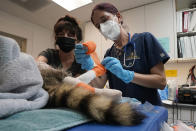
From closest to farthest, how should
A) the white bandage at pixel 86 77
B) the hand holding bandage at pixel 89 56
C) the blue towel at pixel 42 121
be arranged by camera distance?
the blue towel at pixel 42 121 < the white bandage at pixel 86 77 < the hand holding bandage at pixel 89 56

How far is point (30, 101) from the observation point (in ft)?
0.99

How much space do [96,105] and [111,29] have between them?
2.61ft

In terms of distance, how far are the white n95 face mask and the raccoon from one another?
0.72 metres

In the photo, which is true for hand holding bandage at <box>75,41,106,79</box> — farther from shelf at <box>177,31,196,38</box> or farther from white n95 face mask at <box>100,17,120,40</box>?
shelf at <box>177,31,196,38</box>

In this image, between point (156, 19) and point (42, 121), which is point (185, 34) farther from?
point (42, 121)

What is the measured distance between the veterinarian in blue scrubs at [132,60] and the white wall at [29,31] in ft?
7.12

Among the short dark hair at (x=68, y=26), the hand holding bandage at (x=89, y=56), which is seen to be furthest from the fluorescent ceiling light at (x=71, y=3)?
the hand holding bandage at (x=89, y=56)

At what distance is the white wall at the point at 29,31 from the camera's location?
7.89 ft

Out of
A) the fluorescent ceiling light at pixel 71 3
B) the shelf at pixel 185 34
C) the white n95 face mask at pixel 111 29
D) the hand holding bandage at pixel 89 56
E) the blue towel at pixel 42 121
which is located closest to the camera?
the blue towel at pixel 42 121

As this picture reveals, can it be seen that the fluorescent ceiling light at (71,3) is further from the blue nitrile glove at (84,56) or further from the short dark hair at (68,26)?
the blue nitrile glove at (84,56)

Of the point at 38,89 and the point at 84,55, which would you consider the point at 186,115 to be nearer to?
the point at 84,55

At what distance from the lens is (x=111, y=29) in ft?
3.23

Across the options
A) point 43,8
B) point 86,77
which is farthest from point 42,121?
point 43,8

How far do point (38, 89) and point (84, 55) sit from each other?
417 mm
